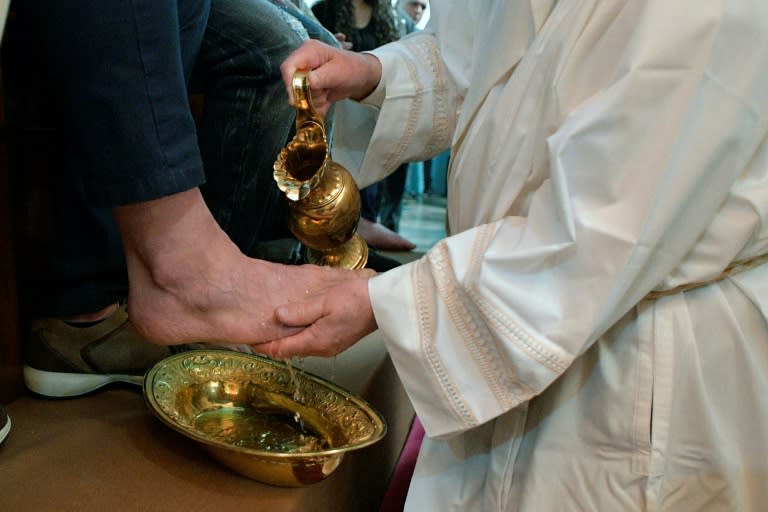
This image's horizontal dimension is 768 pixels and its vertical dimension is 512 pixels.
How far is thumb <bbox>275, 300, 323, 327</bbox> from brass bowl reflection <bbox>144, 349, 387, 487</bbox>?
0.41 feet

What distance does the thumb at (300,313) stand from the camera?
683 millimetres

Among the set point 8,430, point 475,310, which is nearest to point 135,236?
point 8,430

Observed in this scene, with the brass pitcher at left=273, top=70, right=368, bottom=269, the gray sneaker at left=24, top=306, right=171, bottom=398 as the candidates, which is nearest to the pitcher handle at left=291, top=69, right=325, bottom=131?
the brass pitcher at left=273, top=70, right=368, bottom=269

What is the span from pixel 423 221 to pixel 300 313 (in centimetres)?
328

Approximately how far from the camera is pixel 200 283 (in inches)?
28.1

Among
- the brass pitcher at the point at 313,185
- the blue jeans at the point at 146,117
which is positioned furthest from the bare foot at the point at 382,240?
the brass pitcher at the point at 313,185

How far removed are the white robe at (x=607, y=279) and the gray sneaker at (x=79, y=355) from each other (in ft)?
1.26

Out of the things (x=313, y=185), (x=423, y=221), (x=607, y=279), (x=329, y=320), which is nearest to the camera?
(x=607, y=279)

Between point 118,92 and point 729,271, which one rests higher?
point 118,92

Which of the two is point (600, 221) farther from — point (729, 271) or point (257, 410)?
point (257, 410)

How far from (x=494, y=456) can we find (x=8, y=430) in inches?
19.7

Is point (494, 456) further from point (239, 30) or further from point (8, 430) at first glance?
point (239, 30)

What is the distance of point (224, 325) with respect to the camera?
0.73 m

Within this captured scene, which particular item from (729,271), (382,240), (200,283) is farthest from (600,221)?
(382,240)
